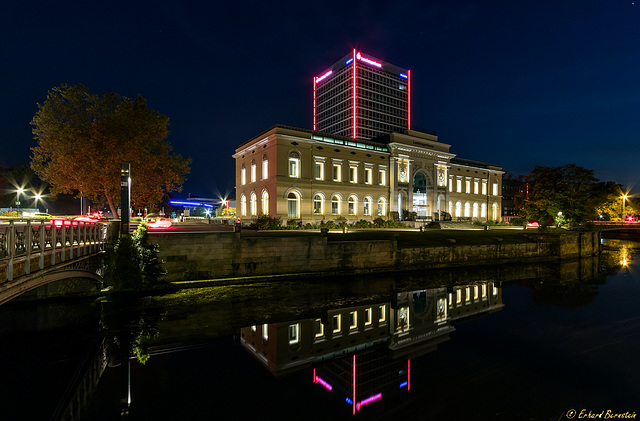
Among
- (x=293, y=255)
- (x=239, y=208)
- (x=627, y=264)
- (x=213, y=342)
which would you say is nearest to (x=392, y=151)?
(x=239, y=208)

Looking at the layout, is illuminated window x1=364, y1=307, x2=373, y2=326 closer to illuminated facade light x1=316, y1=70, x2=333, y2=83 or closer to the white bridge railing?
the white bridge railing

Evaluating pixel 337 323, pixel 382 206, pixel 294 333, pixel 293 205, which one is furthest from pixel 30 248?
pixel 382 206

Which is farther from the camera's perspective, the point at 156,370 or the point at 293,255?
the point at 293,255

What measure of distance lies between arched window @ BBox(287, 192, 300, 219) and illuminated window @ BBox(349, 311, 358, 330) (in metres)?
28.0

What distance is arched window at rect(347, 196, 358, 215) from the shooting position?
46000 mm

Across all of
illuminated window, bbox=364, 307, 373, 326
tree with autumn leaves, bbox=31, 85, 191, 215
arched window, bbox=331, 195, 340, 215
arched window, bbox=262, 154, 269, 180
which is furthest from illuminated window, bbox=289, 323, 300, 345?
arched window, bbox=331, 195, 340, 215

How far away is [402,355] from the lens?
982 cm

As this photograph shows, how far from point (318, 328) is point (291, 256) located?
760 cm

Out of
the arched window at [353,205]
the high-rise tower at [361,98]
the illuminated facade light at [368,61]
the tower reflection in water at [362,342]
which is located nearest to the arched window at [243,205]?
the arched window at [353,205]

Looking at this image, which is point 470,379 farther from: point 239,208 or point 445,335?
point 239,208

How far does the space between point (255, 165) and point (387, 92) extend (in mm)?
64088

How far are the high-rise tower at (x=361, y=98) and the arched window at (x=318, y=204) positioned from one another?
149 feet

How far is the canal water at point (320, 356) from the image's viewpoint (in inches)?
279

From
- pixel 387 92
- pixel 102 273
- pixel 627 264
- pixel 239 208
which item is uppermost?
pixel 387 92
